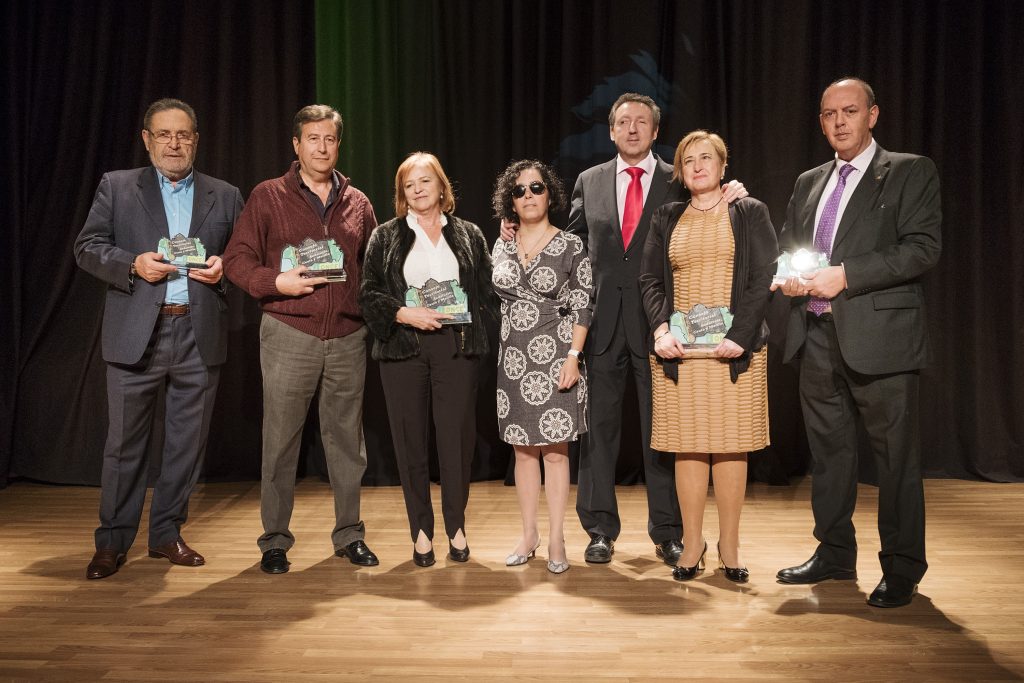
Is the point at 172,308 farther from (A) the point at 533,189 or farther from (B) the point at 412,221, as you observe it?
(A) the point at 533,189

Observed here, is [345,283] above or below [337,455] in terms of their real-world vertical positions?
above

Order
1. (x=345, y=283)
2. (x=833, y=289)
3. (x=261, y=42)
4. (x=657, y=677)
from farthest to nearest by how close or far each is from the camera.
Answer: (x=261, y=42), (x=345, y=283), (x=833, y=289), (x=657, y=677)

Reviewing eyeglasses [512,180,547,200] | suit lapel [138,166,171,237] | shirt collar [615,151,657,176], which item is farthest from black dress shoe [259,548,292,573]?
shirt collar [615,151,657,176]

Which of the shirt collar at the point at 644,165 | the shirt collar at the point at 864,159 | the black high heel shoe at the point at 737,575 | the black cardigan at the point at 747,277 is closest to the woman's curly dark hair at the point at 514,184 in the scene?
the shirt collar at the point at 644,165

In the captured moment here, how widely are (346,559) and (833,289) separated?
91.9 inches

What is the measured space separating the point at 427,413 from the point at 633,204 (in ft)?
4.20

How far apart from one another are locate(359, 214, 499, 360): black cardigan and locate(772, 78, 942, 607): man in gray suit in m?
1.28

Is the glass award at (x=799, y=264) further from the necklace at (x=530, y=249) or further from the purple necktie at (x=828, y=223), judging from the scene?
the necklace at (x=530, y=249)

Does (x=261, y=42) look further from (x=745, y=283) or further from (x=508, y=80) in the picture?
(x=745, y=283)

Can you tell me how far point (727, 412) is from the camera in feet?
10.5

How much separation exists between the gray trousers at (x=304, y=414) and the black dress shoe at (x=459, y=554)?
40 cm

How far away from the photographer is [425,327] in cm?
338

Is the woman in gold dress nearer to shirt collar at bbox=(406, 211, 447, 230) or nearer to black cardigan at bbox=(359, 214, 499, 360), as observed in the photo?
black cardigan at bbox=(359, 214, 499, 360)

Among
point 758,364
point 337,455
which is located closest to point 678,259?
point 758,364
